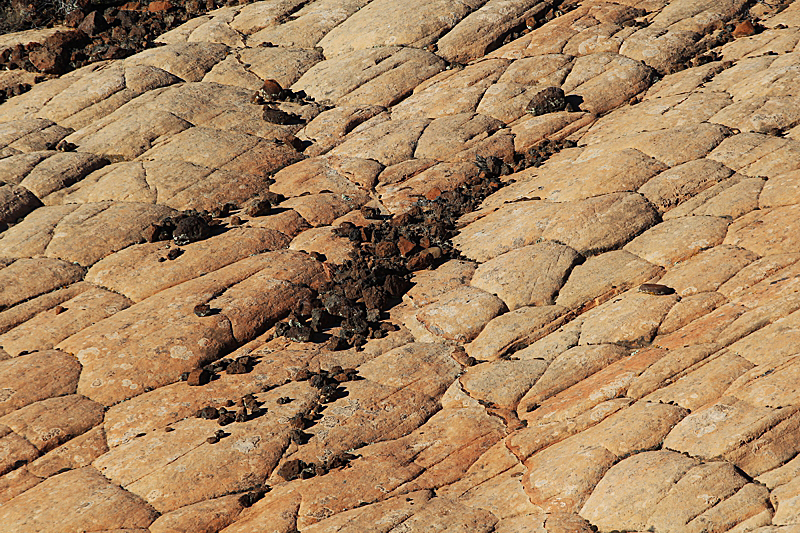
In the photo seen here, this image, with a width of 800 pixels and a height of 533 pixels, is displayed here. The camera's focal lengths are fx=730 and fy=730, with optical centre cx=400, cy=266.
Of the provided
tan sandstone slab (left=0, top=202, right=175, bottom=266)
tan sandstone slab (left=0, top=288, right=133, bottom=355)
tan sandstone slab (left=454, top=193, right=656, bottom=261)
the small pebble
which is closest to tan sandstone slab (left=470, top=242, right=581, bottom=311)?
tan sandstone slab (left=454, top=193, right=656, bottom=261)

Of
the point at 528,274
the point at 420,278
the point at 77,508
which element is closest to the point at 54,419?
the point at 77,508

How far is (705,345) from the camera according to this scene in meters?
14.2

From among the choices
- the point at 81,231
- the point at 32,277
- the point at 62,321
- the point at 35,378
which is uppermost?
the point at 81,231

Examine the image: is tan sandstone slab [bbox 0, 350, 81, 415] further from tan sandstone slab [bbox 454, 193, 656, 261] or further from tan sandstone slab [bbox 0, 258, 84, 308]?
Answer: tan sandstone slab [bbox 454, 193, 656, 261]

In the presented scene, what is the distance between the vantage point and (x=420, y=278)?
1828cm

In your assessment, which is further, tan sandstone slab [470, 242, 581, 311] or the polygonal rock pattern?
tan sandstone slab [470, 242, 581, 311]

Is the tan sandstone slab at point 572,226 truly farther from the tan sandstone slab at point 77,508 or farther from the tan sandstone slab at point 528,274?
the tan sandstone slab at point 77,508

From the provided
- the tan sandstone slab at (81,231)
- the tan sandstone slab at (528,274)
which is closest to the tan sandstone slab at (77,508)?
the tan sandstone slab at (81,231)

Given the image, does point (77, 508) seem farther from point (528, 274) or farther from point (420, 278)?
point (528, 274)

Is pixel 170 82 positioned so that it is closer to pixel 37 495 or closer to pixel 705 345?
pixel 37 495

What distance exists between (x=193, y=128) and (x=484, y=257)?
10.9 m

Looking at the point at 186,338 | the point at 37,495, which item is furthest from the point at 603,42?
the point at 37,495

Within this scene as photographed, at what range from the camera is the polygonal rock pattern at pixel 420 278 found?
12.7 meters

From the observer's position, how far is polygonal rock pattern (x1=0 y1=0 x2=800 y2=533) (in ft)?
41.8
